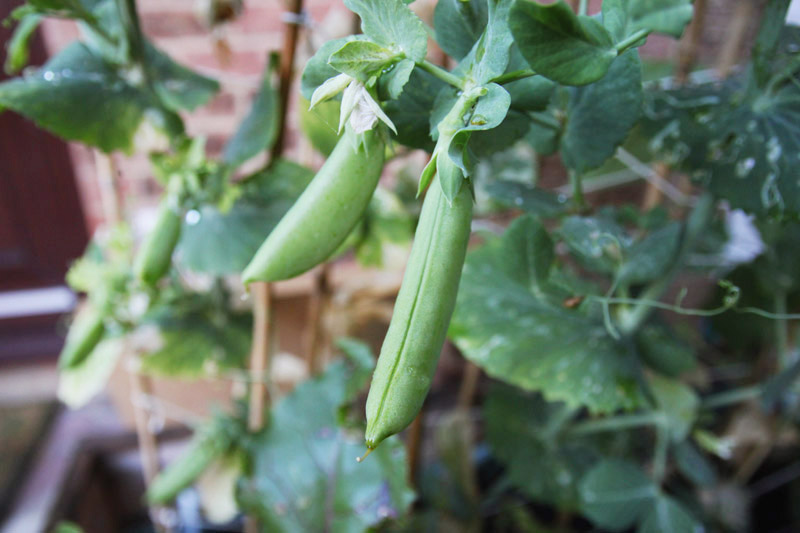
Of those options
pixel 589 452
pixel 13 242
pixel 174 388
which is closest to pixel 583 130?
pixel 589 452

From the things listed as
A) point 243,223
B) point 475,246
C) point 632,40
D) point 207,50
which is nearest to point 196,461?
point 243,223

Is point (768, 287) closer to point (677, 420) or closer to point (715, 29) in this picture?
point (677, 420)

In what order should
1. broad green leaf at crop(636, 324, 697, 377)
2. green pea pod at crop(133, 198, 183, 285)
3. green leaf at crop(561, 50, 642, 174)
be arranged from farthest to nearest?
broad green leaf at crop(636, 324, 697, 377)
green pea pod at crop(133, 198, 183, 285)
green leaf at crop(561, 50, 642, 174)

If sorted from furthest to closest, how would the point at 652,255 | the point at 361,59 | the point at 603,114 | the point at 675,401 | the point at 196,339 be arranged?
1. the point at 196,339
2. the point at 675,401
3. the point at 652,255
4. the point at 603,114
5. the point at 361,59

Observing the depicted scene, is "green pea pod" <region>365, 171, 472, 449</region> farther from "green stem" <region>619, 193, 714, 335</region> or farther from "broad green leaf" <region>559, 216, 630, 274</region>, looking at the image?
"green stem" <region>619, 193, 714, 335</region>

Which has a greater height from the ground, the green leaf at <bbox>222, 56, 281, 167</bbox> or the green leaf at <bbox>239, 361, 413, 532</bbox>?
the green leaf at <bbox>222, 56, 281, 167</bbox>

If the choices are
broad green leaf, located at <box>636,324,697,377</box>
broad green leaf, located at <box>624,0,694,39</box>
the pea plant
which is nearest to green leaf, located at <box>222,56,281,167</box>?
the pea plant

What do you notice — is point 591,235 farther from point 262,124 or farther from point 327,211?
point 262,124
